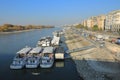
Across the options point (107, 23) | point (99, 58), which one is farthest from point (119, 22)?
point (99, 58)

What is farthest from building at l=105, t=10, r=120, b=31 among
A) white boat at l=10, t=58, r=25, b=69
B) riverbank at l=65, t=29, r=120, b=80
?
white boat at l=10, t=58, r=25, b=69

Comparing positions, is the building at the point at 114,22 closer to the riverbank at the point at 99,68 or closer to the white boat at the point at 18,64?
the riverbank at the point at 99,68

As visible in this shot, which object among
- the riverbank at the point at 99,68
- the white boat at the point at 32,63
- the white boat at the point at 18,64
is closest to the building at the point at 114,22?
the riverbank at the point at 99,68

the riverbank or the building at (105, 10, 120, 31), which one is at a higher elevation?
the building at (105, 10, 120, 31)

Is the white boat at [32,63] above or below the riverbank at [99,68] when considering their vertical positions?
above

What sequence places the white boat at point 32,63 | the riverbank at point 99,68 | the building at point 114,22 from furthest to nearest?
the building at point 114,22, the white boat at point 32,63, the riverbank at point 99,68

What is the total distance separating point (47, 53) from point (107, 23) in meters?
90.9

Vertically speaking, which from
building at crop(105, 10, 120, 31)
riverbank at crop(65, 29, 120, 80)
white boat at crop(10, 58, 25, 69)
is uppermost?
building at crop(105, 10, 120, 31)

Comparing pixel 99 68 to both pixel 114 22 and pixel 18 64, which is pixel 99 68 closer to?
pixel 18 64

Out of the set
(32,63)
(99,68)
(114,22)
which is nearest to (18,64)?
(32,63)

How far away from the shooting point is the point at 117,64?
105 feet

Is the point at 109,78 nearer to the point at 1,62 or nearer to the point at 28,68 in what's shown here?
the point at 28,68

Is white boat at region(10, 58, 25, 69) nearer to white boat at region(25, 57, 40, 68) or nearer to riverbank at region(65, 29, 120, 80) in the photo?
white boat at region(25, 57, 40, 68)

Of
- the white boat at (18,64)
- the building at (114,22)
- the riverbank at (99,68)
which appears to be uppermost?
the building at (114,22)
